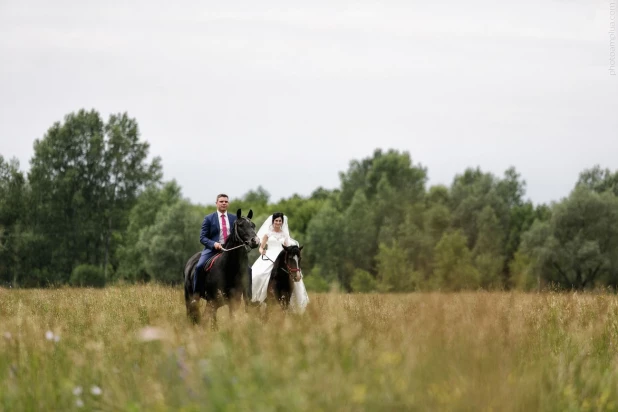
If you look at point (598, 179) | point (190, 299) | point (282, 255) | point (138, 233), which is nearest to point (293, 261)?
Result: point (282, 255)

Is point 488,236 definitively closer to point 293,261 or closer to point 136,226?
point 136,226

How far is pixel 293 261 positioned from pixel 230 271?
106cm

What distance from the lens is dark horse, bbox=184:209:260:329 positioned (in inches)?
516

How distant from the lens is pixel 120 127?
71062mm

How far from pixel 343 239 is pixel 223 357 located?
80.1 metres

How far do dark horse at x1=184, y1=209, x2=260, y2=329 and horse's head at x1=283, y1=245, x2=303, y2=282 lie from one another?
2.38 feet

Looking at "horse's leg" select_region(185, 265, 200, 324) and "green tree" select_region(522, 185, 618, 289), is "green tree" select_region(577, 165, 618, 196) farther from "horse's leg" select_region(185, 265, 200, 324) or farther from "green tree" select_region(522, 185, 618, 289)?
"horse's leg" select_region(185, 265, 200, 324)

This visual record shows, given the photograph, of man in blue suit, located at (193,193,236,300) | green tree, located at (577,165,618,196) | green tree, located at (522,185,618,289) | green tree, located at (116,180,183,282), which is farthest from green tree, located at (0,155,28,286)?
green tree, located at (577,165,618,196)

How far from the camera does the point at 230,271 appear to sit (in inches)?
532

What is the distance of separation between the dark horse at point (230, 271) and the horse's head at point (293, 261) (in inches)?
28.6

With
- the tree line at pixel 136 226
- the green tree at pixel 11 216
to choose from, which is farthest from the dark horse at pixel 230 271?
the green tree at pixel 11 216

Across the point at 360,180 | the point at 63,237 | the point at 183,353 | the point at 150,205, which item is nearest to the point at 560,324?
the point at 183,353

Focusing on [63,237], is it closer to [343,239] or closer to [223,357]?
[343,239]

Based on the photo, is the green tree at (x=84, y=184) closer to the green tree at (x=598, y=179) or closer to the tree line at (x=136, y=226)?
the tree line at (x=136, y=226)
